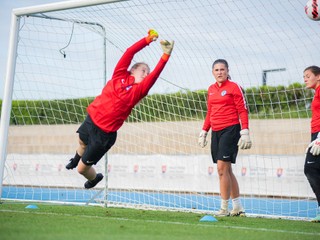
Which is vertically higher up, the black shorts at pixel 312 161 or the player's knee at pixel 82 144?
the player's knee at pixel 82 144

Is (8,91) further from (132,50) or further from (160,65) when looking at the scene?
(160,65)

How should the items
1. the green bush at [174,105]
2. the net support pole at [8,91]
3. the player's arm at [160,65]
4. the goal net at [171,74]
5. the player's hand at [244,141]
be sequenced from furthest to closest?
1. the green bush at [174,105]
2. the net support pole at [8,91]
3. the goal net at [171,74]
4. the player's hand at [244,141]
5. the player's arm at [160,65]

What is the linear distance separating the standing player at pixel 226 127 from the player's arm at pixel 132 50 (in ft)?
4.08

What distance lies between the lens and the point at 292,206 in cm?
1088

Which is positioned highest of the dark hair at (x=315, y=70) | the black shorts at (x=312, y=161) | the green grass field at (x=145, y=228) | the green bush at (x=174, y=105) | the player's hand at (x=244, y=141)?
the green bush at (x=174, y=105)

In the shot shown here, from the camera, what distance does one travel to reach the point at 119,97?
23.1 ft

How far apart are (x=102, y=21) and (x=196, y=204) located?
3943mm

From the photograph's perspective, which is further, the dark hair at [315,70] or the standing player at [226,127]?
the standing player at [226,127]

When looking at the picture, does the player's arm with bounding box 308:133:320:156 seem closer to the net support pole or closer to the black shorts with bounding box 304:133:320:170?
the black shorts with bounding box 304:133:320:170

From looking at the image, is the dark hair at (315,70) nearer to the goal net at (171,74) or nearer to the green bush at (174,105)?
the goal net at (171,74)

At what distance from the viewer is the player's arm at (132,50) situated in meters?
6.96

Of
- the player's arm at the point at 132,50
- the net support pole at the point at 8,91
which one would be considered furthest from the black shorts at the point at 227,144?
the net support pole at the point at 8,91

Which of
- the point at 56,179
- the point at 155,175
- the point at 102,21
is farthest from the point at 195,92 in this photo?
the point at 56,179

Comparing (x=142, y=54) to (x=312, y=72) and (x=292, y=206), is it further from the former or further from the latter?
(x=292, y=206)
